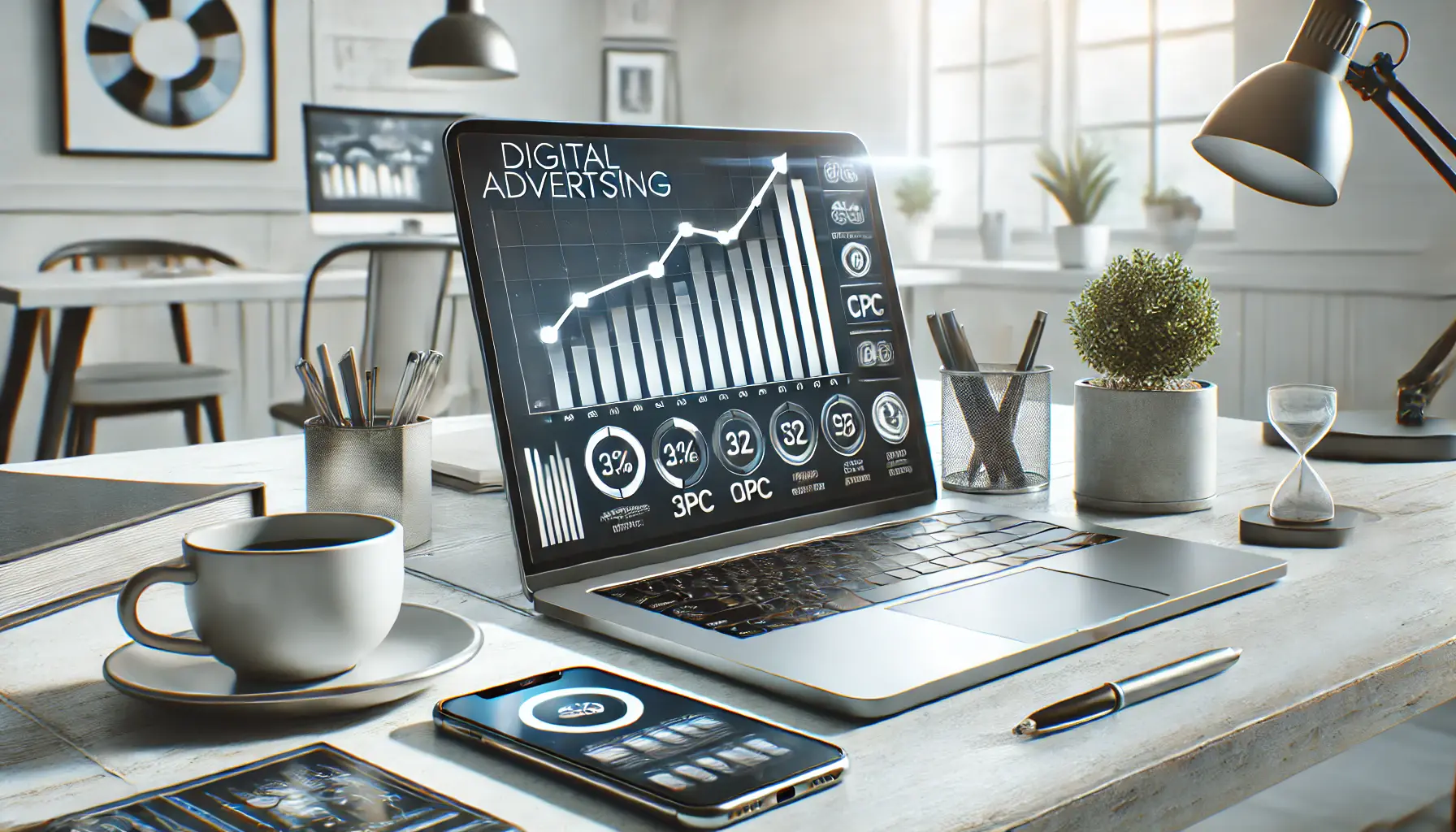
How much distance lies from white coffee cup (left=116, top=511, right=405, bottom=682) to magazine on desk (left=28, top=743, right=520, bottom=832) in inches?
2.5

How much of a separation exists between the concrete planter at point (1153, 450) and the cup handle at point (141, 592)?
24.9 inches

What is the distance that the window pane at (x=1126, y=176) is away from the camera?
3758 millimetres

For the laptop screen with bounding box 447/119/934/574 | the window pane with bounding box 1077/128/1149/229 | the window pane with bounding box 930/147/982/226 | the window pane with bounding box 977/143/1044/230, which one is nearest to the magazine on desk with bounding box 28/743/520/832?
the laptop screen with bounding box 447/119/934/574

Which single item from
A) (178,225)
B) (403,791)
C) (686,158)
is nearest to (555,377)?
(686,158)

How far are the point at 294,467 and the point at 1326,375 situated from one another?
290 cm

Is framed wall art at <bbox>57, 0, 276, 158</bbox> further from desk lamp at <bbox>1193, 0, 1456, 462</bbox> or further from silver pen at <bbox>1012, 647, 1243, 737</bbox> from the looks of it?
silver pen at <bbox>1012, 647, 1243, 737</bbox>

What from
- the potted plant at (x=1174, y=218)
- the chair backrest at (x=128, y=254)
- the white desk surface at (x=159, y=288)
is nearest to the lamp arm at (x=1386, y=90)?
the white desk surface at (x=159, y=288)

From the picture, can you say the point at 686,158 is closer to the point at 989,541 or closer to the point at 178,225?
the point at 989,541

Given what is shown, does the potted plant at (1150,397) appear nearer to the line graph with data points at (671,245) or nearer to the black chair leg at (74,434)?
the line graph with data points at (671,245)

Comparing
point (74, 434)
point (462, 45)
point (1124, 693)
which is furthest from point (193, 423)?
point (1124, 693)

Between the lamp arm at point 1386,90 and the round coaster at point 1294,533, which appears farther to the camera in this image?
the lamp arm at point 1386,90

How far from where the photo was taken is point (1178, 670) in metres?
0.54

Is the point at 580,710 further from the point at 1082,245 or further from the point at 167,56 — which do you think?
the point at 167,56

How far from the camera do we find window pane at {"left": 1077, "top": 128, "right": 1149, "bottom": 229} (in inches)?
148
